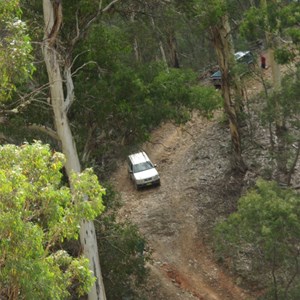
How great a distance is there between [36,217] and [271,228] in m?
5.67

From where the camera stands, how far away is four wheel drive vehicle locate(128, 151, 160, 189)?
2445 centimetres

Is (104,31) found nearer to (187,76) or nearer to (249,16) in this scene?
(187,76)

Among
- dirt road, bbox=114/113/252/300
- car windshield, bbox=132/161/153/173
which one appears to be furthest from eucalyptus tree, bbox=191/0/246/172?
car windshield, bbox=132/161/153/173

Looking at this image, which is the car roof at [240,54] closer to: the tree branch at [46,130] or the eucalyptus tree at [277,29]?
the eucalyptus tree at [277,29]

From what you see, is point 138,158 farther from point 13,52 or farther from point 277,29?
point 13,52

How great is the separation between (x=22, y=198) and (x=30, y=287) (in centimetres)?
97

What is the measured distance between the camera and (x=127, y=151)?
56.7 feet

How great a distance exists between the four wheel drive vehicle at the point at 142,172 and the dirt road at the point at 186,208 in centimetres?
43

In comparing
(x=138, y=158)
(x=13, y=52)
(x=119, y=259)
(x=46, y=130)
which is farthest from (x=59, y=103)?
(x=138, y=158)

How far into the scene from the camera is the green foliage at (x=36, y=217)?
20.8 ft

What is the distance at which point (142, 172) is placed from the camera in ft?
81.4

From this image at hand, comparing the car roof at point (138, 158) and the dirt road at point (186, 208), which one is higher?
the car roof at point (138, 158)

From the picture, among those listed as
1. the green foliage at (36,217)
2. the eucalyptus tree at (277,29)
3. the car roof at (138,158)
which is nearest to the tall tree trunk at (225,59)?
the eucalyptus tree at (277,29)

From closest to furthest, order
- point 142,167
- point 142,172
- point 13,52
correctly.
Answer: point 13,52
point 142,172
point 142,167
